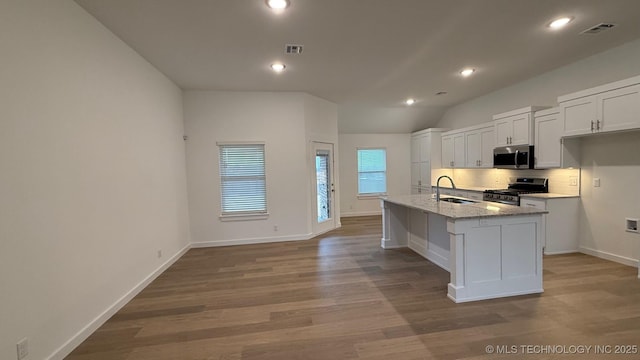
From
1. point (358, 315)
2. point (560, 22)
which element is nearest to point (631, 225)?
point (560, 22)

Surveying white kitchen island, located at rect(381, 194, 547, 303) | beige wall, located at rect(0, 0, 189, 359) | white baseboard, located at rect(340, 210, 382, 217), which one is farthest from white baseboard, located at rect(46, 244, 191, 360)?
white baseboard, located at rect(340, 210, 382, 217)

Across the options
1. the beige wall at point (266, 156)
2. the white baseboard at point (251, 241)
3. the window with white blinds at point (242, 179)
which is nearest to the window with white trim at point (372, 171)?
the beige wall at point (266, 156)

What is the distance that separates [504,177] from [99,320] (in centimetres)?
676

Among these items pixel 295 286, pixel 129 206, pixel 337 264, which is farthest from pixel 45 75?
pixel 337 264

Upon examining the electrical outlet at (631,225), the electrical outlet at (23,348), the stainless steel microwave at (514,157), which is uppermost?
the stainless steel microwave at (514,157)

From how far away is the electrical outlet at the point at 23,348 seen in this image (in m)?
1.80

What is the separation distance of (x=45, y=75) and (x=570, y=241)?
21.7 ft

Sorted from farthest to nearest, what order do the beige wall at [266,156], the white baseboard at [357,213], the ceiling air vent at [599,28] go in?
the white baseboard at [357,213], the beige wall at [266,156], the ceiling air vent at [599,28]

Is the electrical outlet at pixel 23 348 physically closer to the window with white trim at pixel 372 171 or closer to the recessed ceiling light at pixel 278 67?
the recessed ceiling light at pixel 278 67

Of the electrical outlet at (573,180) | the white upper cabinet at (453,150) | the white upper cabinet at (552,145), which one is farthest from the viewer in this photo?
the white upper cabinet at (453,150)

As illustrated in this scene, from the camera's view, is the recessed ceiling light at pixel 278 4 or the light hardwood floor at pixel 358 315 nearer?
the light hardwood floor at pixel 358 315

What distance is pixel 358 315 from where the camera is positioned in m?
2.65

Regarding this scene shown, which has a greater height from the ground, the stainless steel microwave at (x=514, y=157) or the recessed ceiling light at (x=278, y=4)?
the recessed ceiling light at (x=278, y=4)

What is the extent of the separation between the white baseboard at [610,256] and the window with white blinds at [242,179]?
5301 millimetres
